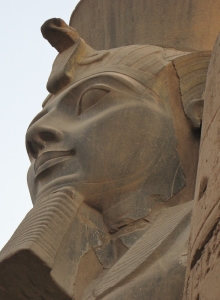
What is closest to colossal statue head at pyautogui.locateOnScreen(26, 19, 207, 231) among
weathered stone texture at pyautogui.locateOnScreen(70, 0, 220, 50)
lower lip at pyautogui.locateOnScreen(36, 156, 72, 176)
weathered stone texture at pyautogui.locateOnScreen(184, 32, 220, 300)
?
lower lip at pyautogui.locateOnScreen(36, 156, 72, 176)

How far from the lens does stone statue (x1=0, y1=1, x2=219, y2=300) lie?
5.40m

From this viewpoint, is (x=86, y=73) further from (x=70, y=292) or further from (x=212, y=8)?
(x=70, y=292)

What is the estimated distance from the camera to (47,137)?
20.5ft

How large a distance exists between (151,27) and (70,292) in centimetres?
234

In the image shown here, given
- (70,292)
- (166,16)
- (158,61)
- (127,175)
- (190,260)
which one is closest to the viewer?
(190,260)

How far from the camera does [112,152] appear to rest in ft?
19.5

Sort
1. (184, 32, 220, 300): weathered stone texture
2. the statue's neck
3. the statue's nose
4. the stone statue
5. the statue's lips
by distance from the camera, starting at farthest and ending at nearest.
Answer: the statue's nose, the statue's lips, the statue's neck, the stone statue, (184, 32, 220, 300): weathered stone texture

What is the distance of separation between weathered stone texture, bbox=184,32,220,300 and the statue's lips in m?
1.93

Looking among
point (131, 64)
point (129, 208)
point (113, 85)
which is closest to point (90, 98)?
point (113, 85)

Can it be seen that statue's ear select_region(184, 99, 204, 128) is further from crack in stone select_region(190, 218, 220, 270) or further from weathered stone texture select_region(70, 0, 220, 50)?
crack in stone select_region(190, 218, 220, 270)

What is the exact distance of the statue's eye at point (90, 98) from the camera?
6.23 meters

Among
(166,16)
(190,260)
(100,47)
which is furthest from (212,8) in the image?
(190,260)

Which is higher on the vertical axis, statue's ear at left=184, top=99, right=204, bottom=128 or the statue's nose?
the statue's nose

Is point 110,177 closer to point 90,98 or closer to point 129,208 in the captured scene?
point 129,208
